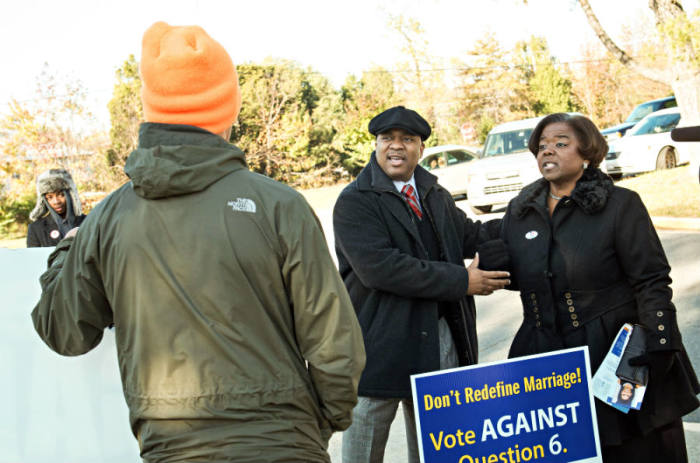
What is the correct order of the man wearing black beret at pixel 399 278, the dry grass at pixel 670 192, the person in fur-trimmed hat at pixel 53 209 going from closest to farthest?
1. the man wearing black beret at pixel 399 278
2. the person in fur-trimmed hat at pixel 53 209
3. the dry grass at pixel 670 192

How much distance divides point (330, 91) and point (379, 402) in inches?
1387

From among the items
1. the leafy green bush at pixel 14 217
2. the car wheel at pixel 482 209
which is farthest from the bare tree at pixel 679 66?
the leafy green bush at pixel 14 217

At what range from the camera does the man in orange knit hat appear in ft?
6.28

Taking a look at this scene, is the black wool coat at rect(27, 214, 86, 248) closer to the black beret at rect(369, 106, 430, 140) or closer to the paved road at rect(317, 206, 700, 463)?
the paved road at rect(317, 206, 700, 463)

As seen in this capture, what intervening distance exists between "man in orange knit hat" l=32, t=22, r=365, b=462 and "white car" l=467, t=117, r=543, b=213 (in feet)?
46.7

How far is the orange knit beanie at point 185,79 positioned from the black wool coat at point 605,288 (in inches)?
74.4

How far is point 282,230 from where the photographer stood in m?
1.98

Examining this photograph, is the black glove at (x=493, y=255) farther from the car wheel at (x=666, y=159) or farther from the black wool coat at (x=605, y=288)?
the car wheel at (x=666, y=159)

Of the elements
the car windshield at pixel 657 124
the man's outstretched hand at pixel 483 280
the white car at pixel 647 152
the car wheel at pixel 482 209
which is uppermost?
the man's outstretched hand at pixel 483 280

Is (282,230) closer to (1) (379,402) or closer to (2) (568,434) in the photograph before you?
(1) (379,402)

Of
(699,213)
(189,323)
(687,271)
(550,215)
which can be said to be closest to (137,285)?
(189,323)

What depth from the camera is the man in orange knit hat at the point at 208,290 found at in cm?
192

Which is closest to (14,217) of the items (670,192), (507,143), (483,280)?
(507,143)

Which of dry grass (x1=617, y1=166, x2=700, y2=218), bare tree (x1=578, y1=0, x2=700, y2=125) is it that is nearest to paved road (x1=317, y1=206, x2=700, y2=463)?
dry grass (x1=617, y1=166, x2=700, y2=218)
